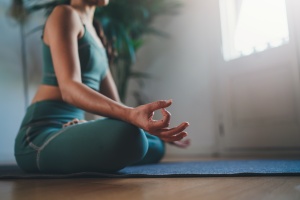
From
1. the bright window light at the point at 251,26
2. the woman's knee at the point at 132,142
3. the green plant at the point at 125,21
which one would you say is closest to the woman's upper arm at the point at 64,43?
the woman's knee at the point at 132,142

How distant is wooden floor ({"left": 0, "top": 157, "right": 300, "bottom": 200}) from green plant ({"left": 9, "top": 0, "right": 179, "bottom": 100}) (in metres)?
1.31

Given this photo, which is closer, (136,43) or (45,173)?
(45,173)

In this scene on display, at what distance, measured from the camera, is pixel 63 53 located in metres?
1.00

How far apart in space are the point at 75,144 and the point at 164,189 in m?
0.32

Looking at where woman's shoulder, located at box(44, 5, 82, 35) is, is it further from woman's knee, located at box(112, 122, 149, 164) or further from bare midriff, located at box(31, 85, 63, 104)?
woman's knee, located at box(112, 122, 149, 164)

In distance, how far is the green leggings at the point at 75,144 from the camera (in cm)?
87

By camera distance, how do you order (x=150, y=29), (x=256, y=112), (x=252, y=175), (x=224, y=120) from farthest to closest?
(x=150, y=29) < (x=224, y=120) < (x=256, y=112) < (x=252, y=175)

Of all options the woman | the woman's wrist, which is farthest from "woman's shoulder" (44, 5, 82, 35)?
the woman's wrist

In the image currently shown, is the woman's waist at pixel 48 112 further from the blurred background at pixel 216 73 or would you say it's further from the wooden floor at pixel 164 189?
the blurred background at pixel 216 73

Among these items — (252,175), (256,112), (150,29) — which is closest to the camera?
(252,175)

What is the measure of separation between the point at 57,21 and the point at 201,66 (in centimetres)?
144

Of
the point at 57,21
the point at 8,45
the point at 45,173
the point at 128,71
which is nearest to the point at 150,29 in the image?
the point at 128,71

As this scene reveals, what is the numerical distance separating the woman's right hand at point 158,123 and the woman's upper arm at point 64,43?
282mm

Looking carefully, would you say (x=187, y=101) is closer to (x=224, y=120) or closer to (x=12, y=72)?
(x=224, y=120)
